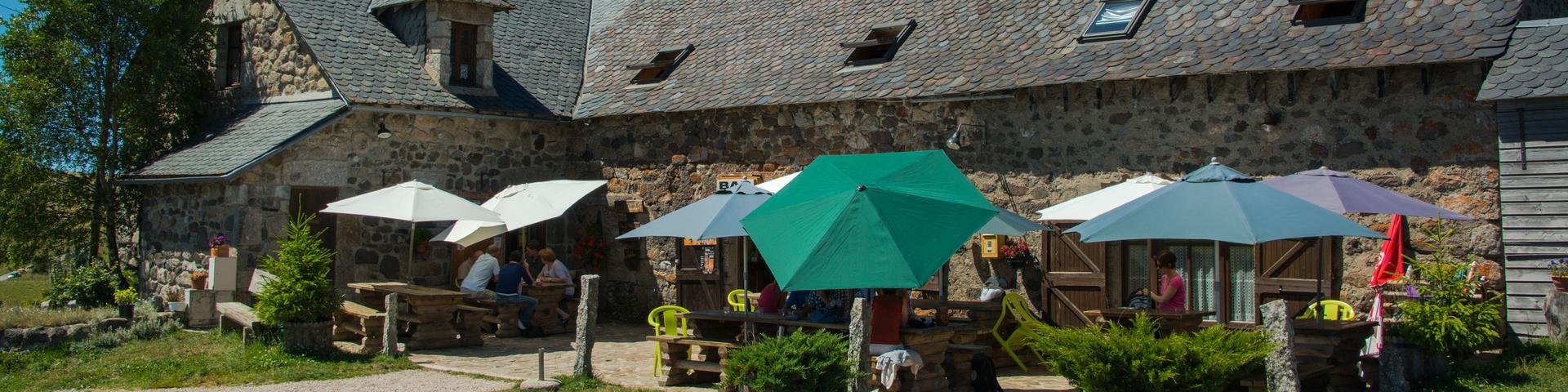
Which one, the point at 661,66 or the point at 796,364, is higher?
the point at 661,66

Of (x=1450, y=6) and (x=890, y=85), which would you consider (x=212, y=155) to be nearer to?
(x=890, y=85)

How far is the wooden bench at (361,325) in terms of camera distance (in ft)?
37.4

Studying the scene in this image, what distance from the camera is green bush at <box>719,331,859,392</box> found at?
24.7 ft

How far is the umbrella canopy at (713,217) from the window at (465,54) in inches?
231

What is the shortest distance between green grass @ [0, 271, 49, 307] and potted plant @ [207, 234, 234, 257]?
3378 millimetres

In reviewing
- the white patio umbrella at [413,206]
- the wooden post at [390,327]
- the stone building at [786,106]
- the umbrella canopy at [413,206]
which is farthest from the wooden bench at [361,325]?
the stone building at [786,106]

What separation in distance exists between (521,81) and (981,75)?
21.8 ft

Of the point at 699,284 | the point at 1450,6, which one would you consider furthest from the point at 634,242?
the point at 1450,6

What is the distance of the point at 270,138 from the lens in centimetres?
1388

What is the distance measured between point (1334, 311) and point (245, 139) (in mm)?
11822

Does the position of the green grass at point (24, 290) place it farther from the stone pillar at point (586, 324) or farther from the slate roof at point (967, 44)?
the stone pillar at point (586, 324)

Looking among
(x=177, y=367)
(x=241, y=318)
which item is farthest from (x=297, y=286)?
(x=241, y=318)

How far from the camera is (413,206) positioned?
12367mm

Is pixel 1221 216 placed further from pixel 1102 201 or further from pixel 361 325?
pixel 361 325
